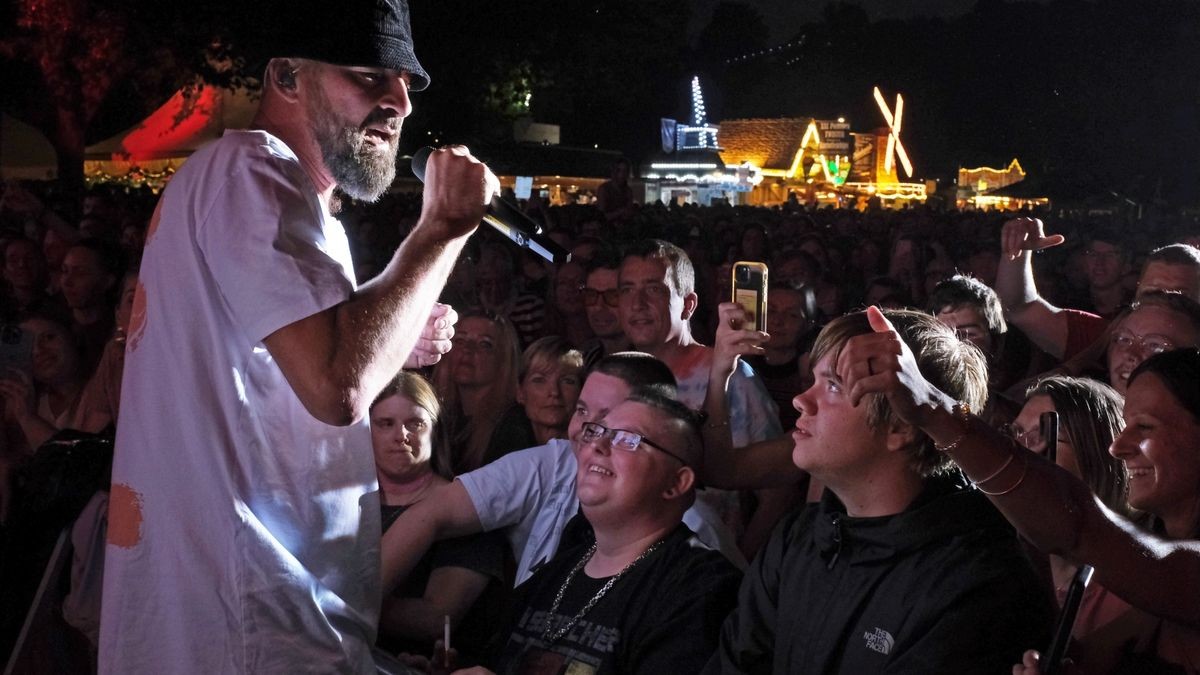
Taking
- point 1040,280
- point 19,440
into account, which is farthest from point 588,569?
point 1040,280

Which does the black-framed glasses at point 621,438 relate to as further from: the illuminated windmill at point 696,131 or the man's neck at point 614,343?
the illuminated windmill at point 696,131

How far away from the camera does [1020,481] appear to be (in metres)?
2.10

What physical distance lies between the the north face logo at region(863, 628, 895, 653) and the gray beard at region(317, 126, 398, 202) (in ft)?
4.30

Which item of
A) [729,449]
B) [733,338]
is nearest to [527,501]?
[729,449]

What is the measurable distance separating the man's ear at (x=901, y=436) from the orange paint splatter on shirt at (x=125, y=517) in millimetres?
1529

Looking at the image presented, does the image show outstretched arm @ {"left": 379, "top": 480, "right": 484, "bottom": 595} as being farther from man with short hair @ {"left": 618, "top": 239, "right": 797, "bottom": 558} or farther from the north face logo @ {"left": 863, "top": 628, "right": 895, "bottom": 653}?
the north face logo @ {"left": 863, "top": 628, "right": 895, "bottom": 653}

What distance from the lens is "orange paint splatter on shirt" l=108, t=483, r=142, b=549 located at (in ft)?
6.59

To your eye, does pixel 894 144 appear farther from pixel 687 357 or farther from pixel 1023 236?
pixel 687 357

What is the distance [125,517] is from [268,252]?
54 cm

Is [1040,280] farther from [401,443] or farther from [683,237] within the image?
[401,443]

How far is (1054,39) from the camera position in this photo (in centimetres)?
6197

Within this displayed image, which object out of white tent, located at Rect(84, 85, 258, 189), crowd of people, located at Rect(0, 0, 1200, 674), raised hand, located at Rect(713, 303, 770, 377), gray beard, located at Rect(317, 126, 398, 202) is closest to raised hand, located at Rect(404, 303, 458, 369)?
crowd of people, located at Rect(0, 0, 1200, 674)

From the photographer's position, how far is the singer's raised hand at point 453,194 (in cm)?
201

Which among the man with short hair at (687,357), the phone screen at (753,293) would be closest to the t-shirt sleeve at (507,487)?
the man with short hair at (687,357)
